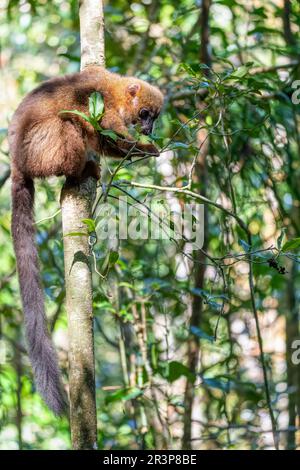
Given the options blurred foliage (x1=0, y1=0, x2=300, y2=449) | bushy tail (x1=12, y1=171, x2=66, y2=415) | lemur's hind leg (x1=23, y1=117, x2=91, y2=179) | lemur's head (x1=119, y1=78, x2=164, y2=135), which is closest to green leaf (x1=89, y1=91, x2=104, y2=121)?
blurred foliage (x1=0, y1=0, x2=300, y2=449)

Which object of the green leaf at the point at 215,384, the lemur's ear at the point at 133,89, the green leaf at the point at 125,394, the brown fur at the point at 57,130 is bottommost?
the green leaf at the point at 125,394

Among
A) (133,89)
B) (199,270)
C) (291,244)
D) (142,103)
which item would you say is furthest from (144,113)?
(291,244)

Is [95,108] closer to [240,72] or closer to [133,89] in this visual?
[240,72]

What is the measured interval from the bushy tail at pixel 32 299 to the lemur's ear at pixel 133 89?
41.8 inches

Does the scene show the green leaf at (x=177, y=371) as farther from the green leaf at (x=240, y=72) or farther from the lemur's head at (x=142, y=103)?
the green leaf at (x=240, y=72)

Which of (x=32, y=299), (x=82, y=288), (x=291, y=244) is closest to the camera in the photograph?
(x=291, y=244)

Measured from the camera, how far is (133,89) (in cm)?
489

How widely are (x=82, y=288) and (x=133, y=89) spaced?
218cm

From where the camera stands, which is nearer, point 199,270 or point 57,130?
point 57,130

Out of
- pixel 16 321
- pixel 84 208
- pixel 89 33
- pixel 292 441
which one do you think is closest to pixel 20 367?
pixel 16 321

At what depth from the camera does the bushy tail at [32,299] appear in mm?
3410

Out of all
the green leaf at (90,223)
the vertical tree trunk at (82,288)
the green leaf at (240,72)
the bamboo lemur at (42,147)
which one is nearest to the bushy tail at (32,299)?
the bamboo lemur at (42,147)

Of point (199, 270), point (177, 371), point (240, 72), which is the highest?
point (240, 72)

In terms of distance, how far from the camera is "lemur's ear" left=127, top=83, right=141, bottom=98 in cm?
486
